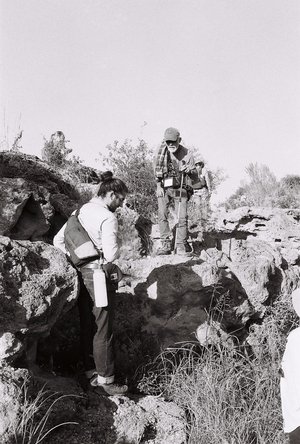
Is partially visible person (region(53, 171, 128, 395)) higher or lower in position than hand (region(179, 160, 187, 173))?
lower

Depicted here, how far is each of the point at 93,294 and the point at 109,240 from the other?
473mm

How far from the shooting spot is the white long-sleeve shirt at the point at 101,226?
3623 mm

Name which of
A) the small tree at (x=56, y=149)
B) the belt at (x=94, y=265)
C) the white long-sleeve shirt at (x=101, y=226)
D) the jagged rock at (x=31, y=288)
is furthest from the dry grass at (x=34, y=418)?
the small tree at (x=56, y=149)

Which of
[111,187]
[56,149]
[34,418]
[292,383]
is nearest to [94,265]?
[111,187]

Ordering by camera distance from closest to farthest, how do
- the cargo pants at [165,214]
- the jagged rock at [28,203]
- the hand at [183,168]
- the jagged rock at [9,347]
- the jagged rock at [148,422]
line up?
the jagged rock at [9,347] < the jagged rock at [148,422] < the jagged rock at [28,203] < the cargo pants at [165,214] < the hand at [183,168]

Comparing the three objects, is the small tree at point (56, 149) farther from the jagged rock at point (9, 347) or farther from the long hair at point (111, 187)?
the jagged rock at point (9, 347)

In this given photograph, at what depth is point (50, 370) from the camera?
3848 millimetres


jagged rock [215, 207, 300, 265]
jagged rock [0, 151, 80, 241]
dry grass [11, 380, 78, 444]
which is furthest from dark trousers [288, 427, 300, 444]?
jagged rock [215, 207, 300, 265]

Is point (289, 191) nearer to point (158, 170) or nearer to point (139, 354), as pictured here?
point (158, 170)

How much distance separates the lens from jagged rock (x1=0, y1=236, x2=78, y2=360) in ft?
10.4

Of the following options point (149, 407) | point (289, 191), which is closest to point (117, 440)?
point (149, 407)

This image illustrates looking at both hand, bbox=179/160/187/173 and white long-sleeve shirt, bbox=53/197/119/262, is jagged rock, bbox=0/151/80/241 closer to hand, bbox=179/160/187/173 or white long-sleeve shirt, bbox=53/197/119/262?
white long-sleeve shirt, bbox=53/197/119/262

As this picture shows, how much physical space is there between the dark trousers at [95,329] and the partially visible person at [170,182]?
206 cm

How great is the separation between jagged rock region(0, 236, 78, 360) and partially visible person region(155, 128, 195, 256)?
91.3 inches
